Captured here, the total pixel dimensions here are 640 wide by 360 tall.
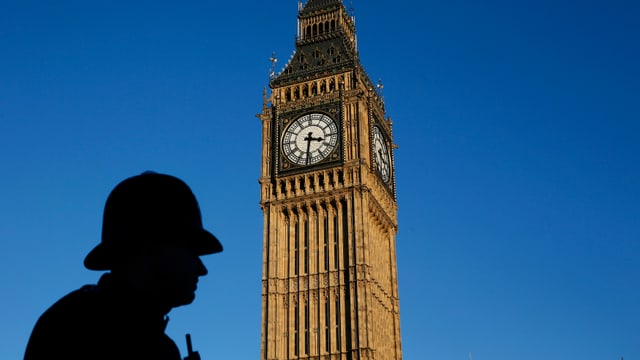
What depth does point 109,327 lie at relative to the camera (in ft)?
7.30

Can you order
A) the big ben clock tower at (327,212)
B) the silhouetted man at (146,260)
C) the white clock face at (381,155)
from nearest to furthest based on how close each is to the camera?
the silhouetted man at (146,260)
the big ben clock tower at (327,212)
the white clock face at (381,155)

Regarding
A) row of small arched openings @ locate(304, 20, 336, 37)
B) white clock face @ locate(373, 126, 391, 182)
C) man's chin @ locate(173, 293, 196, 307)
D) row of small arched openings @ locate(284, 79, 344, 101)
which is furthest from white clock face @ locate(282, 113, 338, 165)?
man's chin @ locate(173, 293, 196, 307)

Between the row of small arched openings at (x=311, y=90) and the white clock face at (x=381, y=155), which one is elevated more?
the row of small arched openings at (x=311, y=90)

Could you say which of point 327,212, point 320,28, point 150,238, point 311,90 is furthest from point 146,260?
point 320,28

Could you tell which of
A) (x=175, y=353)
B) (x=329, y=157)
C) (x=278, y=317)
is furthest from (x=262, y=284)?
(x=175, y=353)

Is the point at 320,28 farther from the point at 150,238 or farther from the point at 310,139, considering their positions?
the point at 150,238

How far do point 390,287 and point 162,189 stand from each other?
145 feet

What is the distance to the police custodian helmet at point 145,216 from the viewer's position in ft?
7.69

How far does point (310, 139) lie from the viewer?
44.7 meters

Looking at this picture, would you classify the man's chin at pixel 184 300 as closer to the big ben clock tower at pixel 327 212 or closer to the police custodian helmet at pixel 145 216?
the police custodian helmet at pixel 145 216

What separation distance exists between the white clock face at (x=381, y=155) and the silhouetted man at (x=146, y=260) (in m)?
42.9

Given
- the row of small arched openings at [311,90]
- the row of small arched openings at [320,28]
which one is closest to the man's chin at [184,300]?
the row of small arched openings at [311,90]

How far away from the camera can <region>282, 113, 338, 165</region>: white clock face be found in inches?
1742

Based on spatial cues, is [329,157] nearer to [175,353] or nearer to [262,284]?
[262,284]
